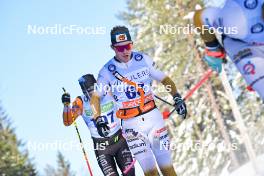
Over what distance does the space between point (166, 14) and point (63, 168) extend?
4563 centimetres

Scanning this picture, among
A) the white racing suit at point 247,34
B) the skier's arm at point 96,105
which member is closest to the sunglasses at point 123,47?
the skier's arm at point 96,105

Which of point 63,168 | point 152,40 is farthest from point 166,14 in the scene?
point 63,168

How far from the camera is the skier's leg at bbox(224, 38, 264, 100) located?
199 inches

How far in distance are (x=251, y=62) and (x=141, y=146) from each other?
3.01 meters

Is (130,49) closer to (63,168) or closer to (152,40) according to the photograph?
(152,40)

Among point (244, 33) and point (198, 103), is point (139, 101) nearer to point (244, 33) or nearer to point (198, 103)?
point (244, 33)

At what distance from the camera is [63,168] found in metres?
71.0

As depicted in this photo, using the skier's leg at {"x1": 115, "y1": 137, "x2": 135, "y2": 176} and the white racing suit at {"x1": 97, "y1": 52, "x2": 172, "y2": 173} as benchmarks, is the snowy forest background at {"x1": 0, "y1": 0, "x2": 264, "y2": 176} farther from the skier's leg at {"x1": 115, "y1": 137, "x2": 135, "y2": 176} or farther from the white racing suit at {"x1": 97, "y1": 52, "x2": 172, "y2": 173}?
the white racing suit at {"x1": 97, "y1": 52, "x2": 172, "y2": 173}

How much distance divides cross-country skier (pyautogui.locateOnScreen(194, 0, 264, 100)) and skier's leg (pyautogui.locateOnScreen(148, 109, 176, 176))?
8.15 feet

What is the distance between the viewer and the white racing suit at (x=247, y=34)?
5.08 m

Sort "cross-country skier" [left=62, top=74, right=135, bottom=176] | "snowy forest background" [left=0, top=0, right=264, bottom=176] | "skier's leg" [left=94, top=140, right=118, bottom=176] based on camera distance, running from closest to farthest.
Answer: "skier's leg" [left=94, top=140, right=118, bottom=176] → "cross-country skier" [left=62, top=74, right=135, bottom=176] → "snowy forest background" [left=0, top=0, right=264, bottom=176]

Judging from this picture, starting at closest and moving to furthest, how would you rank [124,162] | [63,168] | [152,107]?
[152,107]
[124,162]
[63,168]

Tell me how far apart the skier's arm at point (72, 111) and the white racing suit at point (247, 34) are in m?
5.15

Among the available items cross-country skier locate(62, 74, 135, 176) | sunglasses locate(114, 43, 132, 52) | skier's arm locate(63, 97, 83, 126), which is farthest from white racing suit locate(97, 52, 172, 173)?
skier's arm locate(63, 97, 83, 126)
